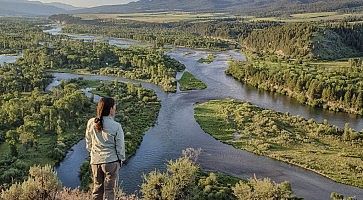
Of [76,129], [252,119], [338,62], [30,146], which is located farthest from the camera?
[338,62]

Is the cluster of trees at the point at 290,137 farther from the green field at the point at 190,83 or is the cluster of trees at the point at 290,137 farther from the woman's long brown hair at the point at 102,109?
the woman's long brown hair at the point at 102,109

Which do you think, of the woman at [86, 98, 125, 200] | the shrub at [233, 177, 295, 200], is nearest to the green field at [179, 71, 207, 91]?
the shrub at [233, 177, 295, 200]

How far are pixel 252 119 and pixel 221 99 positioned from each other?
589 inches

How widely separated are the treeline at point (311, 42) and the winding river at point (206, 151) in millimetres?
49910

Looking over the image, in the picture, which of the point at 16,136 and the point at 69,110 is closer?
the point at 16,136

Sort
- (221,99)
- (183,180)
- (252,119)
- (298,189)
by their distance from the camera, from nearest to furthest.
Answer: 1. (183,180)
2. (298,189)
3. (252,119)
4. (221,99)

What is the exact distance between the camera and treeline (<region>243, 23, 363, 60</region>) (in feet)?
441

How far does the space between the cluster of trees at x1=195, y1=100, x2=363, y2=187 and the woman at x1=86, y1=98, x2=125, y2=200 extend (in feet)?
131

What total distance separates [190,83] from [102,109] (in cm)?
8300

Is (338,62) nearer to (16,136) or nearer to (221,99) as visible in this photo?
(221,99)

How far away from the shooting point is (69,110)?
6419cm

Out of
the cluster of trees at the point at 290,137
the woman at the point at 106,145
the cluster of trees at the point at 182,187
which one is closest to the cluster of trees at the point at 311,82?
the cluster of trees at the point at 290,137

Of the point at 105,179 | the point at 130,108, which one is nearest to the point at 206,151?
the point at 130,108

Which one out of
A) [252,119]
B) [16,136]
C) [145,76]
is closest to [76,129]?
[16,136]
